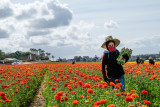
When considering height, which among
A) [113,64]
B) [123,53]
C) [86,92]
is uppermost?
[123,53]

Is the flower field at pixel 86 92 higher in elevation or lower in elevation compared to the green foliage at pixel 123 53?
lower

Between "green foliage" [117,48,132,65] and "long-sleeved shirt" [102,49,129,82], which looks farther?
"long-sleeved shirt" [102,49,129,82]

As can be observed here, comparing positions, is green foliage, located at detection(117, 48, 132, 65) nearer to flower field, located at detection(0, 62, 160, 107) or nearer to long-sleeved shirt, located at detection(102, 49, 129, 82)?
long-sleeved shirt, located at detection(102, 49, 129, 82)

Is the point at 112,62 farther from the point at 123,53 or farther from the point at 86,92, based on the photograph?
the point at 86,92

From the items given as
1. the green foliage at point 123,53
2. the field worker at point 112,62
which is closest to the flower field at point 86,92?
the field worker at point 112,62

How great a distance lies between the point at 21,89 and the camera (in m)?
8.40

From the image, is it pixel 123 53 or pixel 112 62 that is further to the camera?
pixel 112 62

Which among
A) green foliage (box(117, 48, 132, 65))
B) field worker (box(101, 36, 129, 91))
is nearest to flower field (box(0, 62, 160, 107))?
field worker (box(101, 36, 129, 91))

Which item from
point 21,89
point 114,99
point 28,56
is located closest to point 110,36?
point 114,99

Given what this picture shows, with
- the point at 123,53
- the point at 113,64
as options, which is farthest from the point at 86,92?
the point at 123,53

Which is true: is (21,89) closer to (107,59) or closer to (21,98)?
(21,98)

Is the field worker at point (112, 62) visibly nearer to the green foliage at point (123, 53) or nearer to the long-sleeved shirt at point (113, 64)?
the long-sleeved shirt at point (113, 64)

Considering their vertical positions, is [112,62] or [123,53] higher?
[123,53]

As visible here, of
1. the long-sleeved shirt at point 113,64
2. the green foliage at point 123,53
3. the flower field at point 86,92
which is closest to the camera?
the flower field at point 86,92
